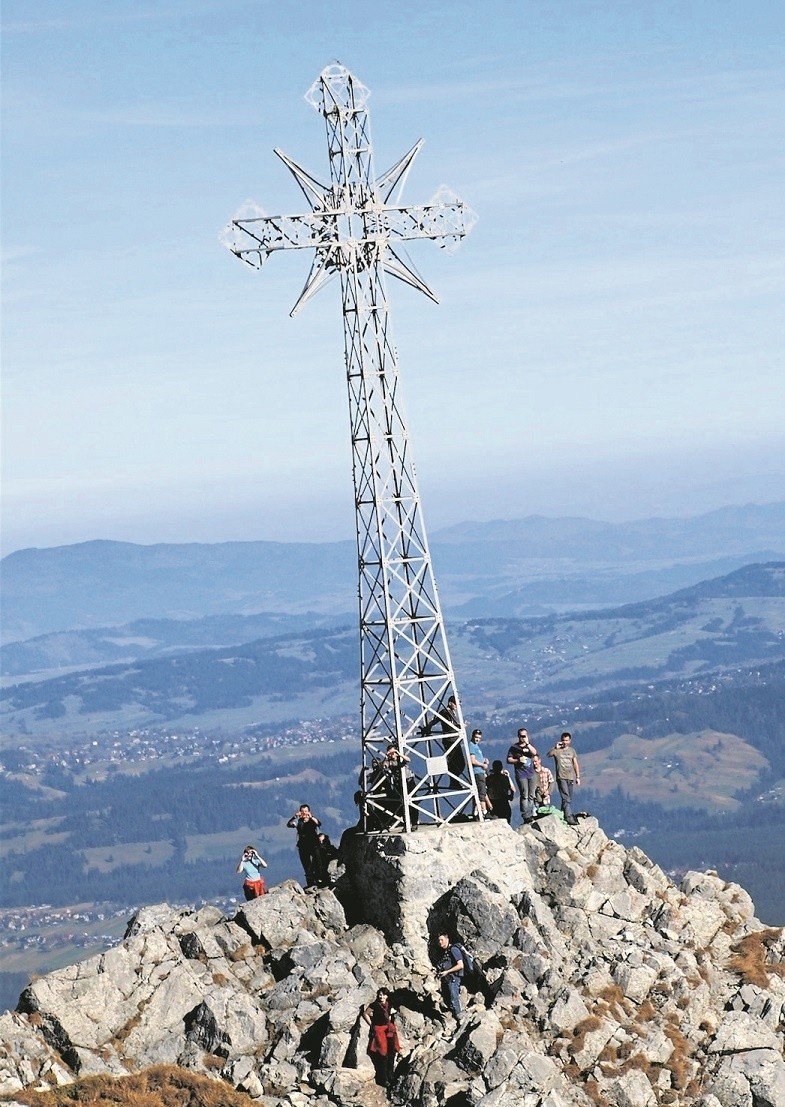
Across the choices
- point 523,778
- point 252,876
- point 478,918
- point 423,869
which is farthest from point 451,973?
point 523,778

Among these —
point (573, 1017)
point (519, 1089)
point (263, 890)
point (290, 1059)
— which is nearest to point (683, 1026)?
point (573, 1017)

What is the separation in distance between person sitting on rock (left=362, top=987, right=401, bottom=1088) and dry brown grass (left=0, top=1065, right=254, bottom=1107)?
2.88 metres

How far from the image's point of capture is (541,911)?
141 feet

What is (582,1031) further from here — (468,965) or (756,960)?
(756,960)

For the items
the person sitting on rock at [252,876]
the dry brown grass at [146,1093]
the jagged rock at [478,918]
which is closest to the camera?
the dry brown grass at [146,1093]

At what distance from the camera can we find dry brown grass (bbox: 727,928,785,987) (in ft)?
142

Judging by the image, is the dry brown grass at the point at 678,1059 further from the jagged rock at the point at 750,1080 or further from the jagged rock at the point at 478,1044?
the jagged rock at the point at 478,1044

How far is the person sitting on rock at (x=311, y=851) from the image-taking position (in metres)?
45.9

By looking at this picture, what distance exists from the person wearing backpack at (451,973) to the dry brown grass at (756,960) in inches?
280

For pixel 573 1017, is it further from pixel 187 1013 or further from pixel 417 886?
pixel 187 1013

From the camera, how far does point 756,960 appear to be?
44469 mm

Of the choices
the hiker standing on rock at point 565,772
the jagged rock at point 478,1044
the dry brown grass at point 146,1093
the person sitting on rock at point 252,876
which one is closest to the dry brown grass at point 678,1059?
the jagged rock at point 478,1044

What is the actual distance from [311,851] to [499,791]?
194 inches

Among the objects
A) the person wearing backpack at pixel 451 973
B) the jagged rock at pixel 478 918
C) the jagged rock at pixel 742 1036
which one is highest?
the jagged rock at pixel 478 918
